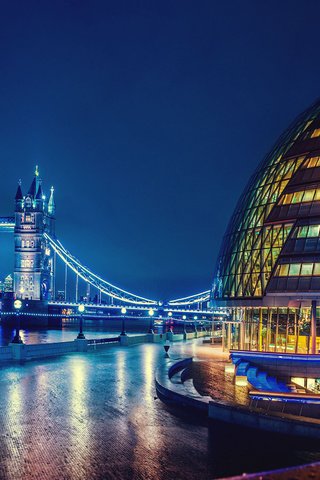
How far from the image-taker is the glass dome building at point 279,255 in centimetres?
3922

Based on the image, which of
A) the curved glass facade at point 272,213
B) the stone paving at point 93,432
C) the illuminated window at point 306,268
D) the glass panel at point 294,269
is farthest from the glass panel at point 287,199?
the stone paving at point 93,432

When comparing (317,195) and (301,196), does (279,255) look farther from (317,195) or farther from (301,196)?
(317,195)

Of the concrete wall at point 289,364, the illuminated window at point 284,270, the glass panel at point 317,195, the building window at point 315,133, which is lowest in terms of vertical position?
the concrete wall at point 289,364

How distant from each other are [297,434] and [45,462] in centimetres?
750

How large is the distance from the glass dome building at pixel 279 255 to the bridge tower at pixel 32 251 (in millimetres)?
134485

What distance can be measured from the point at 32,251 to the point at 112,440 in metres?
171

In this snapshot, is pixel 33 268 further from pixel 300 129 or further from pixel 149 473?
pixel 149 473

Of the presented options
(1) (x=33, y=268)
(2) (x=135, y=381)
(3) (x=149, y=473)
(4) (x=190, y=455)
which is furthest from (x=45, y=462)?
(1) (x=33, y=268)

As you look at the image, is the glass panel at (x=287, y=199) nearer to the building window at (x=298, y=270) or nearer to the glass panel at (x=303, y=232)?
the glass panel at (x=303, y=232)

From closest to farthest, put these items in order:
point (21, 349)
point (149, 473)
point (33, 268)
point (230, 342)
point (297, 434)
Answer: point (149, 473), point (297, 434), point (21, 349), point (230, 342), point (33, 268)

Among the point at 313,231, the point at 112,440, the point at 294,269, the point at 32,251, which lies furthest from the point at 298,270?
the point at 32,251

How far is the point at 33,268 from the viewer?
180m

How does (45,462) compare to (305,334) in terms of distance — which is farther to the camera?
(305,334)

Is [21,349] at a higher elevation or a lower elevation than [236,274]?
lower
